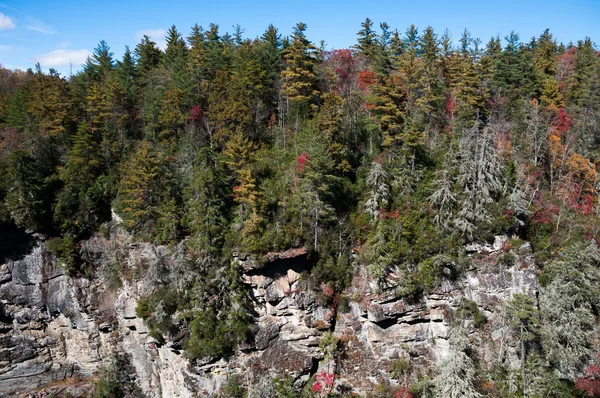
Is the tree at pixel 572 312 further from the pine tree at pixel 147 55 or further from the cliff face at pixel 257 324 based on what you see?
the pine tree at pixel 147 55

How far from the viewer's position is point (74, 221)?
37.5 meters

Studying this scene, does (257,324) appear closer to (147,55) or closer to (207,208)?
(207,208)

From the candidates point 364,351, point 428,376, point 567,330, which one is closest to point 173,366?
point 364,351

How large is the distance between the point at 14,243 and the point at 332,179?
3287 cm

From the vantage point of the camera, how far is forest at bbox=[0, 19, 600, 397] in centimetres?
2820

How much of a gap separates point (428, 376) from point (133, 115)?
4147cm

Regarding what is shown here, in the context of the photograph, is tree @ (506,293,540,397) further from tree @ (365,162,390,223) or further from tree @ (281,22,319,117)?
tree @ (281,22,319,117)

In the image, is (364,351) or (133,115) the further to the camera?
(133,115)

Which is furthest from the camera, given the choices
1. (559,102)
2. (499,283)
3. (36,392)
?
(559,102)

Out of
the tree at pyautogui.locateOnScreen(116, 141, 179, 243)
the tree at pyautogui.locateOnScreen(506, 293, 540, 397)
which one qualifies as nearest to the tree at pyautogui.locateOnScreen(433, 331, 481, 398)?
the tree at pyautogui.locateOnScreen(506, 293, 540, 397)

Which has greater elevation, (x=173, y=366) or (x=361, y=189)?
(x=361, y=189)

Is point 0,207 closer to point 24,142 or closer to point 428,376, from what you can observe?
point 24,142

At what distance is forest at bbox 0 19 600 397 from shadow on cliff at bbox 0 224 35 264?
2046mm

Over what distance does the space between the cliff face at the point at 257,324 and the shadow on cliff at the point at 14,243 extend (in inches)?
19.9
